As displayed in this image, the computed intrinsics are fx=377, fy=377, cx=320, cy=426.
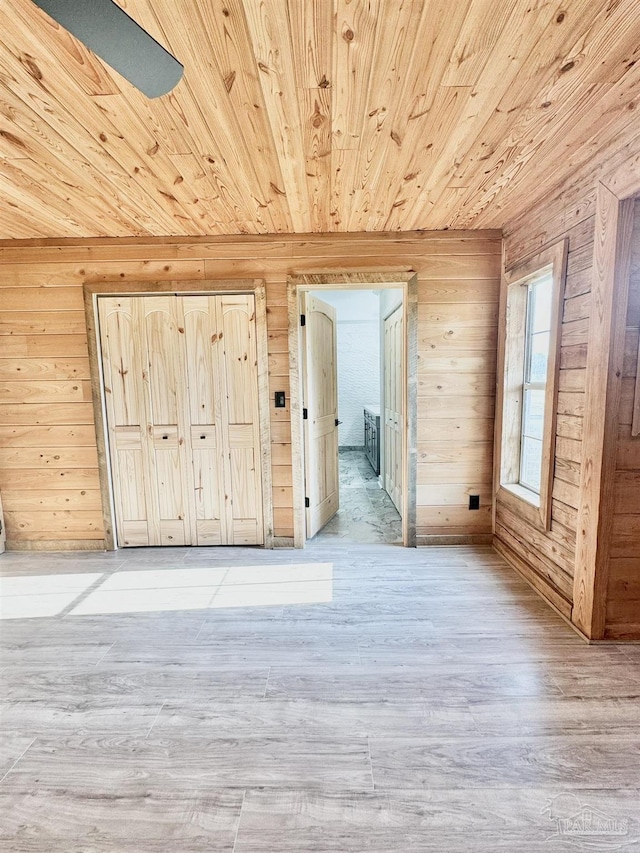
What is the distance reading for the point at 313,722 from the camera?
151 centimetres

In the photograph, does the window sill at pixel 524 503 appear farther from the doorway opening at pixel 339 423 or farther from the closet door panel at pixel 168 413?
the closet door panel at pixel 168 413

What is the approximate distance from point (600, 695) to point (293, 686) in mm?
1326

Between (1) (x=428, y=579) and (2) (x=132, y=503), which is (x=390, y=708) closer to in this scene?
(1) (x=428, y=579)

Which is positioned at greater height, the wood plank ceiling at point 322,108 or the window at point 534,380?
the wood plank ceiling at point 322,108

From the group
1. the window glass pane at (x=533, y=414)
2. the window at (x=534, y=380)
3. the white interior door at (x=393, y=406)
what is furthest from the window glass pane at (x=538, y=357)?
the white interior door at (x=393, y=406)

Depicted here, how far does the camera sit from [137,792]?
1270 mm

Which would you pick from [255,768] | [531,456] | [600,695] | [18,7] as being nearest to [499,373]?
[531,456]

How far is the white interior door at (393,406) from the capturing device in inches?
147

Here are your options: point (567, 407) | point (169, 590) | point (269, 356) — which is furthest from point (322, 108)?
point (169, 590)

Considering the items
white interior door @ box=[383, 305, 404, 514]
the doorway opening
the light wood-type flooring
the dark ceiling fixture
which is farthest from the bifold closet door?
the dark ceiling fixture

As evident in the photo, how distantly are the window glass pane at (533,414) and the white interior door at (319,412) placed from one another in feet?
5.47

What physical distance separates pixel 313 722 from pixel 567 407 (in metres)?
2.04

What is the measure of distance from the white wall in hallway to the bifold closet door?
4.44m

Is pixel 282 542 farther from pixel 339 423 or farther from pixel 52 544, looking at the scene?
pixel 52 544
